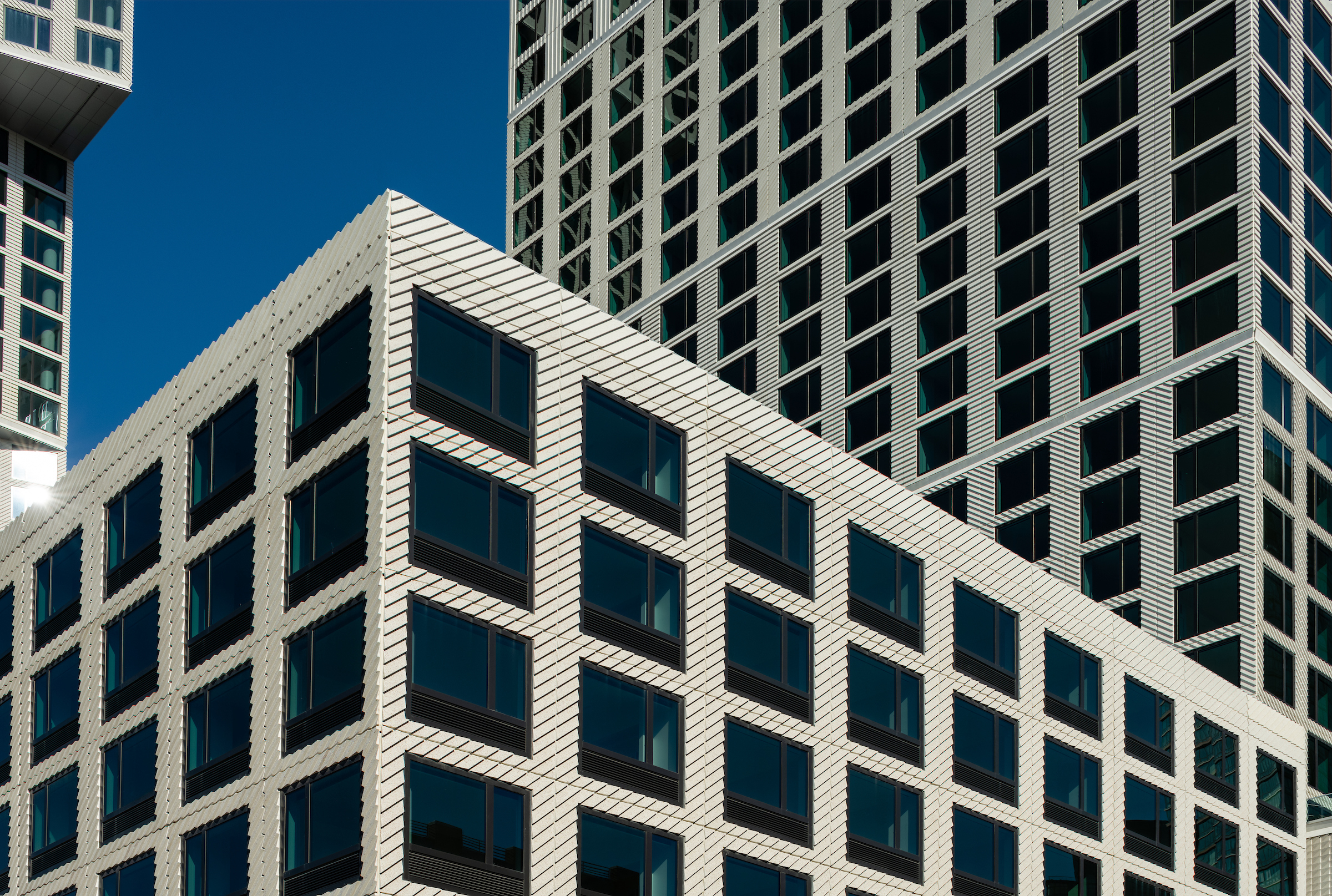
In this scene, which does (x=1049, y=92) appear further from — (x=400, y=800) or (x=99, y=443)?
(x=400, y=800)

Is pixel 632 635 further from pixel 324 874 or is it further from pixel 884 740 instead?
pixel 884 740

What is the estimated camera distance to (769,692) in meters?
42.5

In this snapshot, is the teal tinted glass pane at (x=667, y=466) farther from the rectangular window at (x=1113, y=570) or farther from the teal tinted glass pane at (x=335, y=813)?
the rectangular window at (x=1113, y=570)

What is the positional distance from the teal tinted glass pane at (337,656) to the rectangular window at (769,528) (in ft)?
→ 34.7

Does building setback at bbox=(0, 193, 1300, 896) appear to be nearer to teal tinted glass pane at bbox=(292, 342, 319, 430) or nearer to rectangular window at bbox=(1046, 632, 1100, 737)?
teal tinted glass pane at bbox=(292, 342, 319, 430)

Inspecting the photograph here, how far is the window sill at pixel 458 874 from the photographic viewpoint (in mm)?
33312

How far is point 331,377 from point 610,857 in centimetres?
1139

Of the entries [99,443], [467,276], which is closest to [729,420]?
[467,276]

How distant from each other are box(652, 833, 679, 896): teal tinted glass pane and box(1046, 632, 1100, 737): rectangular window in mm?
16867

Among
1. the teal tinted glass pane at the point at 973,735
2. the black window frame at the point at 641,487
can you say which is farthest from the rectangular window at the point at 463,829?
the teal tinted glass pane at the point at 973,735

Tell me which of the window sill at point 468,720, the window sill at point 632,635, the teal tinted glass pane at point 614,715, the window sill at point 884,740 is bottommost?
the window sill at point 468,720

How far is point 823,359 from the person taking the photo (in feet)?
288

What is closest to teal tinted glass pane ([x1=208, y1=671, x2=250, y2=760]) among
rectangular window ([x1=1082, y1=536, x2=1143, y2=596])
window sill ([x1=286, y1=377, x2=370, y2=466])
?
window sill ([x1=286, y1=377, x2=370, y2=466])

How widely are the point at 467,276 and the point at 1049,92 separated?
50.1m
